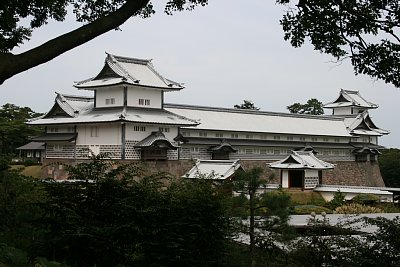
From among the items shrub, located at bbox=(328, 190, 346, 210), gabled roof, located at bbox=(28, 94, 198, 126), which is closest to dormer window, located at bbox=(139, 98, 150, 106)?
gabled roof, located at bbox=(28, 94, 198, 126)

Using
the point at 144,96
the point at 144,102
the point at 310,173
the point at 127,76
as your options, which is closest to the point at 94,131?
the point at 144,102

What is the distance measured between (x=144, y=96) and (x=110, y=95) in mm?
2198

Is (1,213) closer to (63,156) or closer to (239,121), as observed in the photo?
(63,156)

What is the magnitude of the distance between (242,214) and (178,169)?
23.3m

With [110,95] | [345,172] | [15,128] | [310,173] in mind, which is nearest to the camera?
[110,95]

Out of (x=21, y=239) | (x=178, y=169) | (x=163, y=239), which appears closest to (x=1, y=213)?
(x=21, y=239)

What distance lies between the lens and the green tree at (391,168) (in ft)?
160

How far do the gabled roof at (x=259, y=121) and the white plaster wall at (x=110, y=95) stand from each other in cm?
430

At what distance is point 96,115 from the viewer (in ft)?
108

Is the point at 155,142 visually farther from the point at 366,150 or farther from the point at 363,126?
Result: the point at 363,126

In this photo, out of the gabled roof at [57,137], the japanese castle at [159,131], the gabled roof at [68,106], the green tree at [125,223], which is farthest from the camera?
the gabled roof at [68,106]

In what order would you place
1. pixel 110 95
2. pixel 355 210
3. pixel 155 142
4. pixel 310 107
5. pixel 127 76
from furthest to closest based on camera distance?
pixel 310 107, pixel 110 95, pixel 127 76, pixel 155 142, pixel 355 210

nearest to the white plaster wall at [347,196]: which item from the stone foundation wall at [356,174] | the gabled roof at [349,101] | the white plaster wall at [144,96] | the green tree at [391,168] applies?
the stone foundation wall at [356,174]

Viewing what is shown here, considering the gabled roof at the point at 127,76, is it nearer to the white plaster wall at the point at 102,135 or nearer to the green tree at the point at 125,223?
the white plaster wall at the point at 102,135
